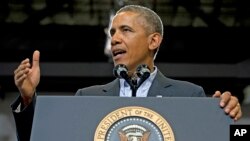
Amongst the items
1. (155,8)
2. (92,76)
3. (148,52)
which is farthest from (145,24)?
(92,76)

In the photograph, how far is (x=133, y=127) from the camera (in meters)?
1.21

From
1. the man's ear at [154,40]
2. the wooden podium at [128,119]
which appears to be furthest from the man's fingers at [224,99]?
the man's ear at [154,40]

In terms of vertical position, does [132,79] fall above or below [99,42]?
below

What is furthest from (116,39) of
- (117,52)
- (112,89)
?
(112,89)

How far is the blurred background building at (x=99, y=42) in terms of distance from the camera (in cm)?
666

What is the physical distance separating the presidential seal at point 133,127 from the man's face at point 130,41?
1.30ft

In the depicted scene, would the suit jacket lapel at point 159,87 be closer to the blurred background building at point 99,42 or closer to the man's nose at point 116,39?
the man's nose at point 116,39

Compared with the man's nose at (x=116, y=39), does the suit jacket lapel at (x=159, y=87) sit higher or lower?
lower

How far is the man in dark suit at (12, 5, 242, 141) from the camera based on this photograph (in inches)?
55.4

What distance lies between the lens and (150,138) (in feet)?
3.93

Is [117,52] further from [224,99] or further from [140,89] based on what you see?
[224,99]

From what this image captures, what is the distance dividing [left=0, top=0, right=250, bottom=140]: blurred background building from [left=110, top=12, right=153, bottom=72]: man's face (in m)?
4.79

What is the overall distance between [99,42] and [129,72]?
18.9 feet

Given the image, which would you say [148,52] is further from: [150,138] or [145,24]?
[150,138]
